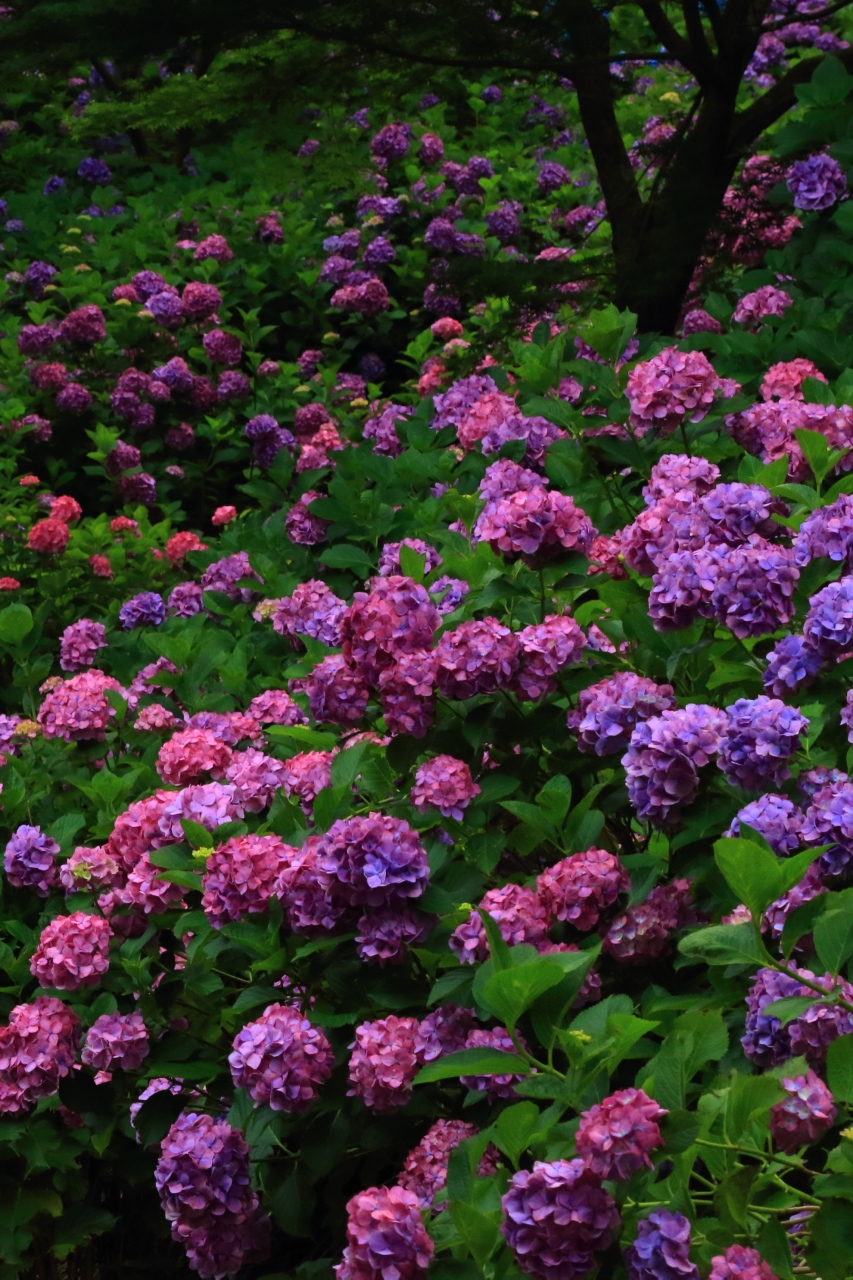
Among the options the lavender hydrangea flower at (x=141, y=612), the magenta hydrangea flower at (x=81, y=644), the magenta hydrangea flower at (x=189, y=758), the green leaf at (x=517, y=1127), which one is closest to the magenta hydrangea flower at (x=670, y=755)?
the green leaf at (x=517, y=1127)

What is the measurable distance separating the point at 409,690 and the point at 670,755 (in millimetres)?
384

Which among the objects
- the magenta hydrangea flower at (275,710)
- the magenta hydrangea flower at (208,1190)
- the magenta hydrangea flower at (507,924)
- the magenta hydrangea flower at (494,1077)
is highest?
the magenta hydrangea flower at (507,924)

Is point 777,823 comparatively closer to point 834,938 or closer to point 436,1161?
point 834,938

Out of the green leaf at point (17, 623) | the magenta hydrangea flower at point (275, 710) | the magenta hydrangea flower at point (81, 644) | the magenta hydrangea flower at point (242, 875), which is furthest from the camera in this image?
the magenta hydrangea flower at point (81, 644)

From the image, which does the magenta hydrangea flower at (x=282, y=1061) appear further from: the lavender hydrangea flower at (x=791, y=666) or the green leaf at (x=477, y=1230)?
the lavender hydrangea flower at (x=791, y=666)

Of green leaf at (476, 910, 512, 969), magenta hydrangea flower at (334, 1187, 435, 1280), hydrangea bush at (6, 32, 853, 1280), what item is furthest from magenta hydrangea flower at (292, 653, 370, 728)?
magenta hydrangea flower at (334, 1187, 435, 1280)

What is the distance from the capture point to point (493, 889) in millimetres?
1853

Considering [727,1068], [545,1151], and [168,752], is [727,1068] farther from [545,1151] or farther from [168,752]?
[168,752]

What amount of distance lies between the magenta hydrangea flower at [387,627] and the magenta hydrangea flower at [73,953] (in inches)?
22.7

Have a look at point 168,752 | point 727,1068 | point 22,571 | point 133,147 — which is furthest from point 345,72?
point 133,147

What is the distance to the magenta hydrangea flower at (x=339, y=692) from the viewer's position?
1.90 m

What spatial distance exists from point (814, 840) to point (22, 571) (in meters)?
3.62

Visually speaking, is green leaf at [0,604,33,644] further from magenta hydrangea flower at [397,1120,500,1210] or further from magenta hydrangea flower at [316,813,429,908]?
magenta hydrangea flower at [397,1120,500,1210]

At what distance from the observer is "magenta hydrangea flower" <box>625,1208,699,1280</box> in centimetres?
117
